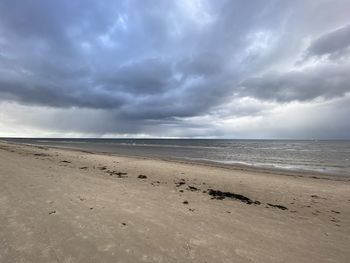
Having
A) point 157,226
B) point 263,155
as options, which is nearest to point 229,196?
point 157,226

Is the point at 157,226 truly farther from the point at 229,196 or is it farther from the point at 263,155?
the point at 263,155

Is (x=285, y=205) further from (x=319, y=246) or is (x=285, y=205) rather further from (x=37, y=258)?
(x=37, y=258)

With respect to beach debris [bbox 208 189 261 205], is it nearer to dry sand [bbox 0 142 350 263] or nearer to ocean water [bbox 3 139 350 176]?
dry sand [bbox 0 142 350 263]

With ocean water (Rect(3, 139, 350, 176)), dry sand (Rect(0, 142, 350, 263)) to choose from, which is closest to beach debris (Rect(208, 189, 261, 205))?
dry sand (Rect(0, 142, 350, 263))

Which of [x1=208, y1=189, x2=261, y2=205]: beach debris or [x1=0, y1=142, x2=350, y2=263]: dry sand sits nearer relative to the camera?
[x1=0, y1=142, x2=350, y2=263]: dry sand

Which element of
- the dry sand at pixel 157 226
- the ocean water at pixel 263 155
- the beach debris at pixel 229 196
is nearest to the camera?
the dry sand at pixel 157 226

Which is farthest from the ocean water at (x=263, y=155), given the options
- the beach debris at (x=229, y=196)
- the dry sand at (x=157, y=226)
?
the dry sand at (x=157, y=226)

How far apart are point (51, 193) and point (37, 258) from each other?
190 inches

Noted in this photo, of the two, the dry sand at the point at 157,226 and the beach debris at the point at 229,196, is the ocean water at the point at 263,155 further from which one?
the dry sand at the point at 157,226

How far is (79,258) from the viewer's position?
167 inches

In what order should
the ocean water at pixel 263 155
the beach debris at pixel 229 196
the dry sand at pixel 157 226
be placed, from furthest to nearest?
the ocean water at pixel 263 155
the beach debris at pixel 229 196
the dry sand at pixel 157 226

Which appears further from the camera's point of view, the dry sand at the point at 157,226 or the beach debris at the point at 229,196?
the beach debris at the point at 229,196

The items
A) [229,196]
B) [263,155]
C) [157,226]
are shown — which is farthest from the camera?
[263,155]

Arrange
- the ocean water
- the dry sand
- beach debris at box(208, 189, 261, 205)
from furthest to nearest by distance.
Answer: the ocean water < beach debris at box(208, 189, 261, 205) < the dry sand
